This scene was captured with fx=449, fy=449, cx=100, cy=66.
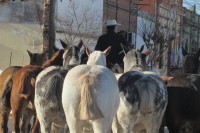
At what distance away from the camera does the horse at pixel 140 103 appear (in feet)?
23.0

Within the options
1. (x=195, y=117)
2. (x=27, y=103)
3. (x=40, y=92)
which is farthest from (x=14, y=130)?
(x=195, y=117)

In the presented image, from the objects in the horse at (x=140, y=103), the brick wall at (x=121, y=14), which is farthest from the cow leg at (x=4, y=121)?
the brick wall at (x=121, y=14)

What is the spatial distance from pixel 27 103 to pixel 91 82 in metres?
2.90

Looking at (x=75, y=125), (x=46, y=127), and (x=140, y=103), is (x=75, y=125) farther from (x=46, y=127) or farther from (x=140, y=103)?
(x=140, y=103)

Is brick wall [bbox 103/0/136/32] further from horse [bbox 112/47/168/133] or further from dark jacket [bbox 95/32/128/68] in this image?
horse [bbox 112/47/168/133]

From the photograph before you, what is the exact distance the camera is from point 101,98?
6344 mm

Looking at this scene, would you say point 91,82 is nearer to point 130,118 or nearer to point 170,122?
point 130,118

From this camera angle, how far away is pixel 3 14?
27766mm

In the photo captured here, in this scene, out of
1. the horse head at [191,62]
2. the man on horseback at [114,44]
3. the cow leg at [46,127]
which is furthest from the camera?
the man on horseback at [114,44]

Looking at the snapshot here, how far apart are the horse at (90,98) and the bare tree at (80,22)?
803 inches

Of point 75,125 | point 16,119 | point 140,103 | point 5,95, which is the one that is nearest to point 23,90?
point 16,119

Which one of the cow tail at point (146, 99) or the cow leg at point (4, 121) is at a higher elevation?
the cow tail at point (146, 99)

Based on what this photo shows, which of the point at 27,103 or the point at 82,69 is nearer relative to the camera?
the point at 82,69

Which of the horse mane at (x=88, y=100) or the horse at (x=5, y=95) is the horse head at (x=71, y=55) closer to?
the horse at (x=5, y=95)
